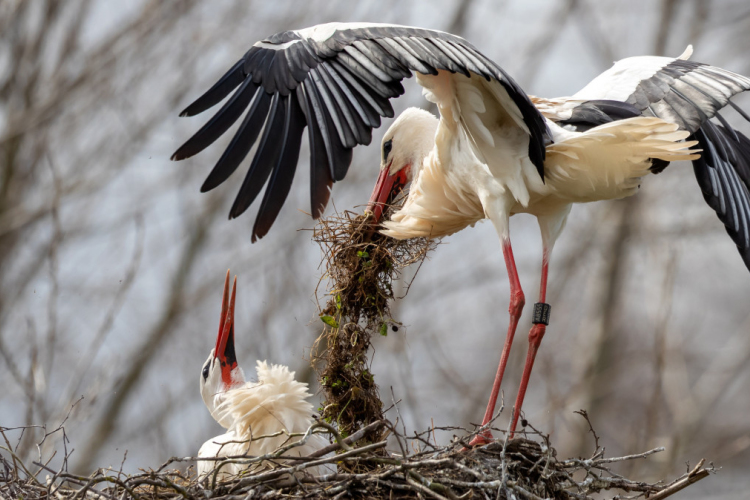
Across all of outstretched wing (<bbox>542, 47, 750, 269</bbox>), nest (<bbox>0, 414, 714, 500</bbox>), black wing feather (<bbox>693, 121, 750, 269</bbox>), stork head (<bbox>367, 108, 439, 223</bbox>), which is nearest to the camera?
nest (<bbox>0, 414, 714, 500</bbox>)

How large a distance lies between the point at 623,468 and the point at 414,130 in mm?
7694

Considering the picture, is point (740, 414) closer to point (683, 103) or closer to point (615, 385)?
point (615, 385)

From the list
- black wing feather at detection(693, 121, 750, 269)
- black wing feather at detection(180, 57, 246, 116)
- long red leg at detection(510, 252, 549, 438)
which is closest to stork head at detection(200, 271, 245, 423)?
long red leg at detection(510, 252, 549, 438)

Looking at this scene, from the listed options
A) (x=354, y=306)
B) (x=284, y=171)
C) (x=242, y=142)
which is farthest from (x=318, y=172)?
(x=354, y=306)

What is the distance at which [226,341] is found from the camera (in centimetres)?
571

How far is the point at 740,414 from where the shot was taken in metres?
14.1

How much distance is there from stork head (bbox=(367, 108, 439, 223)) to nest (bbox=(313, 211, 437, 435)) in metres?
0.47

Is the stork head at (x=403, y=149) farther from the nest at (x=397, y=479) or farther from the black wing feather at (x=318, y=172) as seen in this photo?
the black wing feather at (x=318, y=172)

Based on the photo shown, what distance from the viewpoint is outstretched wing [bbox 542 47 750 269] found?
4383mm

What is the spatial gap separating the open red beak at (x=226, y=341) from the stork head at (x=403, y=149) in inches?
47.3

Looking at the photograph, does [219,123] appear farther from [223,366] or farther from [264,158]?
[223,366]

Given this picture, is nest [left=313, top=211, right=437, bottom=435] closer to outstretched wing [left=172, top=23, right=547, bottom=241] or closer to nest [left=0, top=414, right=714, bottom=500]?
nest [left=0, top=414, right=714, bottom=500]

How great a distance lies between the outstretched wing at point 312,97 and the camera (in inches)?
131

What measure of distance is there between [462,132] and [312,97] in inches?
53.0
